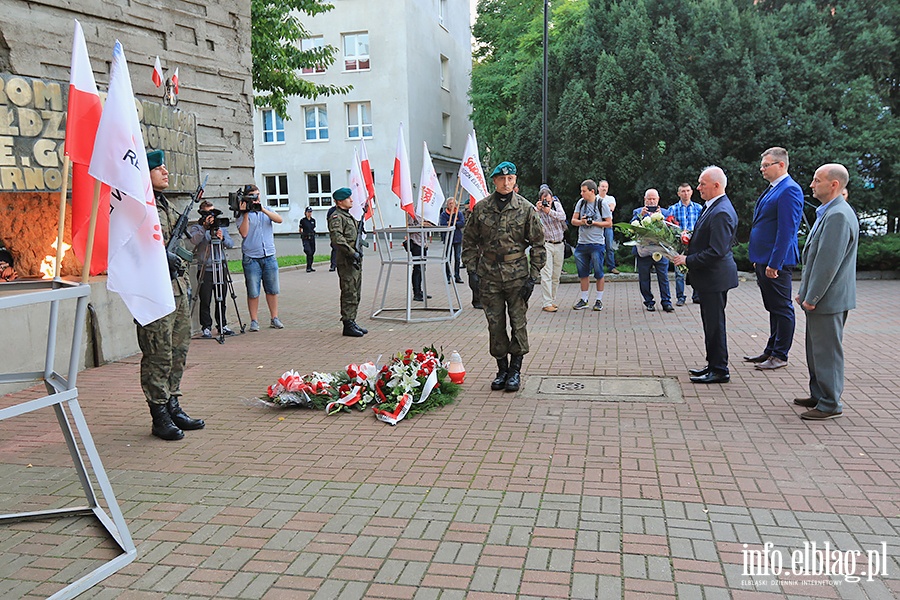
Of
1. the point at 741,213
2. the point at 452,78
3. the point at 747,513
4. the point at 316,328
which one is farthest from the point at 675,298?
the point at 452,78

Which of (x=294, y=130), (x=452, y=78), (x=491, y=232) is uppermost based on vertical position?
(x=452, y=78)

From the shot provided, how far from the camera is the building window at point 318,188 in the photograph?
37.6 metres

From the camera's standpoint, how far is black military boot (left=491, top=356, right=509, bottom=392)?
21.9ft

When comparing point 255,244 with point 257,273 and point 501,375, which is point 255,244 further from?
point 501,375

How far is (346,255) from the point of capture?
9.51 metres

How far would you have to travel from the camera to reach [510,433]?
17.6 ft

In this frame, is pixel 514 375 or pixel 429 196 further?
pixel 429 196

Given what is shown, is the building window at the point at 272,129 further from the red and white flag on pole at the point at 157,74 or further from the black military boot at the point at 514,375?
the black military boot at the point at 514,375

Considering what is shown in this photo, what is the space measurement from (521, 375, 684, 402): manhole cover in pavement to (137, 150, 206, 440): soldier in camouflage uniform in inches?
120

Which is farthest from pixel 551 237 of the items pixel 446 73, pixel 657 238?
pixel 446 73

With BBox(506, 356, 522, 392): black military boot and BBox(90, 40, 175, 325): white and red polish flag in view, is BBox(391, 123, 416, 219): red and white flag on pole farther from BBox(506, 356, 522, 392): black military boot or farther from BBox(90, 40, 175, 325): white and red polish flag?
BBox(90, 40, 175, 325): white and red polish flag

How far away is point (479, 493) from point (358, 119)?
34173 mm

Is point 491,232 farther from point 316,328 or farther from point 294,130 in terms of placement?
point 294,130

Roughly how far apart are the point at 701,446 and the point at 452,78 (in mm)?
40917
